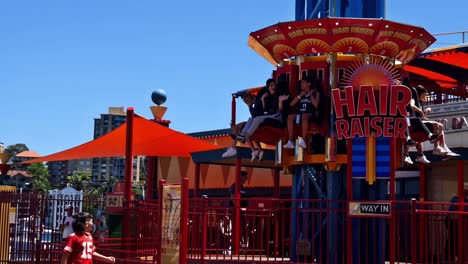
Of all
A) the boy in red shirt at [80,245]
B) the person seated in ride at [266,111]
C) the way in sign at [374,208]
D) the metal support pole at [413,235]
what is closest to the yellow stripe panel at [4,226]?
the person seated in ride at [266,111]

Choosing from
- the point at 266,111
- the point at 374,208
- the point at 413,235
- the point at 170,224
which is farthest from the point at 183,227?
the point at 266,111

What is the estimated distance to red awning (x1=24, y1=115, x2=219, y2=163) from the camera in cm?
2078

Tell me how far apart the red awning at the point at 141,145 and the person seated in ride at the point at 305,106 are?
7.72 m

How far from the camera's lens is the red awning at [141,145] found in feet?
68.2

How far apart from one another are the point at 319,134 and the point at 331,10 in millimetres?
2464

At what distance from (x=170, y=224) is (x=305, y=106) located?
4.09m

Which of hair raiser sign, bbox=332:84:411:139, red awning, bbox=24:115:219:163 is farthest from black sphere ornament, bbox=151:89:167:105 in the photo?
hair raiser sign, bbox=332:84:411:139

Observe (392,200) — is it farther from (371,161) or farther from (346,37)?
(346,37)

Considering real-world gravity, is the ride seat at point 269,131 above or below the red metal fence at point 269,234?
above

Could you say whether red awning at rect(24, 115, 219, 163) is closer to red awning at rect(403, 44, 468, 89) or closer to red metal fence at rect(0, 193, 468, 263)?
red metal fence at rect(0, 193, 468, 263)

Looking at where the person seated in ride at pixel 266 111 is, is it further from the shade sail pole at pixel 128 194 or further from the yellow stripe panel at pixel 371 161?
the shade sail pole at pixel 128 194

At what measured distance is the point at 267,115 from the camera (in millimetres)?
14008

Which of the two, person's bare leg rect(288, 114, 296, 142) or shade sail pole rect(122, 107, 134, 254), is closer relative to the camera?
shade sail pole rect(122, 107, 134, 254)

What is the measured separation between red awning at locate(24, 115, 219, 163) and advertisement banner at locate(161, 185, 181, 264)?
10.1 m
